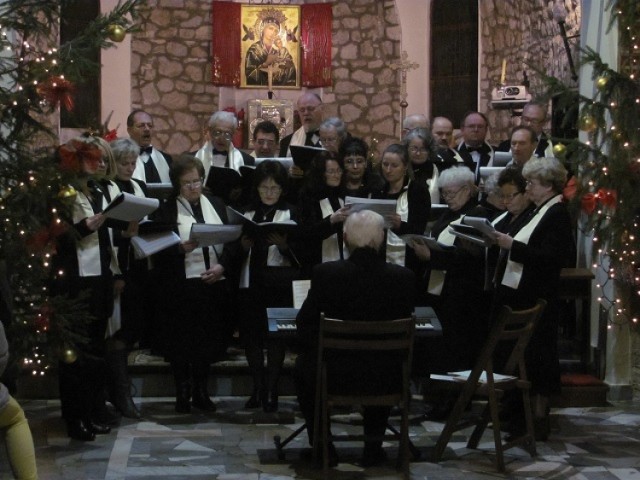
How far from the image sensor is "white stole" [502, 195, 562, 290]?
6.43 m

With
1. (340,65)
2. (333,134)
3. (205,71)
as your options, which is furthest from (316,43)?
(333,134)

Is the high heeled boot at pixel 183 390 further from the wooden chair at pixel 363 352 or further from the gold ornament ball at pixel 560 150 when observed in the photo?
the gold ornament ball at pixel 560 150

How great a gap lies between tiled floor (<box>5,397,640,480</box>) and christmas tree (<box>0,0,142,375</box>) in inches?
23.6

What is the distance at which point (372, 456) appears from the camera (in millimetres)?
5887

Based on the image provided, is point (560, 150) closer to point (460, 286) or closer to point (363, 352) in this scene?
point (460, 286)

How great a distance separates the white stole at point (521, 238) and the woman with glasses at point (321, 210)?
1068 millimetres

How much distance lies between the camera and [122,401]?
6.95 m

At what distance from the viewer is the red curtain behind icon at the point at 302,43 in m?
13.9

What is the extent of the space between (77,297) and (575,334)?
384 cm

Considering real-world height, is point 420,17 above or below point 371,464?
above

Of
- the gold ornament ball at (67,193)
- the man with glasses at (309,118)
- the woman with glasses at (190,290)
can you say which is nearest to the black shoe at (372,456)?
the woman with glasses at (190,290)

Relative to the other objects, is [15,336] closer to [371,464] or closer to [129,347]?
[129,347]

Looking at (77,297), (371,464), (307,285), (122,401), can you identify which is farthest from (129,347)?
(371,464)

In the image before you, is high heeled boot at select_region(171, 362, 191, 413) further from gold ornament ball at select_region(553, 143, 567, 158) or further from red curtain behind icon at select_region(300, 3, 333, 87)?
red curtain behind icon at select_region(300, 3, 333, 87)
